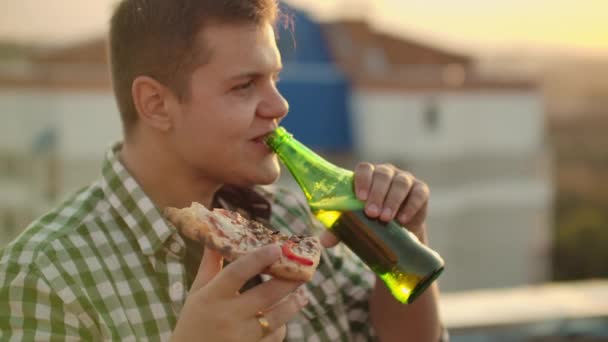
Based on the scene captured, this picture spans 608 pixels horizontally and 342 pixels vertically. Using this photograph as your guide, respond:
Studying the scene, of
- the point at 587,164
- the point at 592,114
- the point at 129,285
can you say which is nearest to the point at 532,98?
the point at 587,164

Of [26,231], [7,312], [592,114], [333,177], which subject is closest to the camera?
[7,312]

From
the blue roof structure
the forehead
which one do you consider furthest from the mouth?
the blue roof structure

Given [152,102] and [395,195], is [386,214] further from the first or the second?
[152,102]

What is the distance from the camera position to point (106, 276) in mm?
1499

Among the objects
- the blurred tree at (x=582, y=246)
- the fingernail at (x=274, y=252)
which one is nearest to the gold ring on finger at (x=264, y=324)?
the fingernail at (x=274, y=252)

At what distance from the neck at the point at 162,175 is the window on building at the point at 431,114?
1692 centimetres

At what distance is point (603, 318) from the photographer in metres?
3.30

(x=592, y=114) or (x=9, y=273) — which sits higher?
(x=9, y=273)

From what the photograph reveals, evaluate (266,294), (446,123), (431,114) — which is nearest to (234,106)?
(266,294)

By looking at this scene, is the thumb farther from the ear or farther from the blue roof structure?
the blue roof structure

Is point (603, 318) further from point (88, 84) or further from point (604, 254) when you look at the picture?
point (604, 254)

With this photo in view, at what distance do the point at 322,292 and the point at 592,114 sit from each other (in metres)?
48.5

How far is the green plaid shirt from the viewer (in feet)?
4.60

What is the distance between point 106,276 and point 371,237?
0.49m
